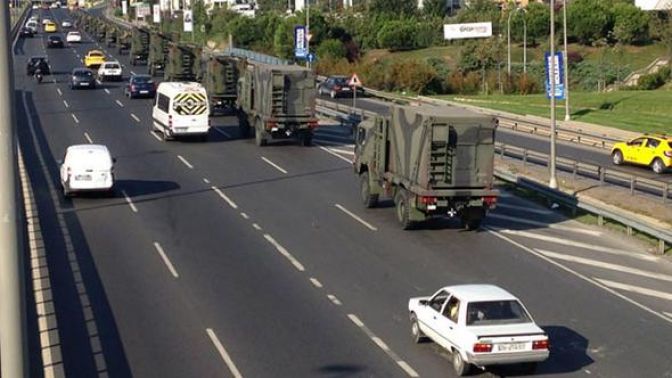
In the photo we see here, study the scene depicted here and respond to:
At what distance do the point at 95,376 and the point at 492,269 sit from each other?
10.8 meters

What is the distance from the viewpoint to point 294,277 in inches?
938

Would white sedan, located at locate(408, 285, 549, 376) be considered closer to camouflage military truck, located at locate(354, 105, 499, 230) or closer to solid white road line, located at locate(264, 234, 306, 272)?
solid white road line, located at locate(264, 234, 306, 272)

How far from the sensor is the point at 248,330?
1956cm

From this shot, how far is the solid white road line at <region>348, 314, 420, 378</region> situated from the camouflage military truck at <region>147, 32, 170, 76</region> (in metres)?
60.1

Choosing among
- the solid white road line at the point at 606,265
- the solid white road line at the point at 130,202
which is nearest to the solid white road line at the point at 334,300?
the solid white road line at the point at 606,265

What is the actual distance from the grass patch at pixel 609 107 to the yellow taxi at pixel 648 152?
11858mm

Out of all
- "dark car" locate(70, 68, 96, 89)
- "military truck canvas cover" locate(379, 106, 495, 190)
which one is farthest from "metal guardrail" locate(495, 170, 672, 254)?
"dark car" locate(70, 68, 96, 89)

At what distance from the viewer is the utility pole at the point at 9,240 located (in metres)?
6.59

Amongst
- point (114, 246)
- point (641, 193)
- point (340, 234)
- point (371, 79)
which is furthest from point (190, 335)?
point (371, 79)

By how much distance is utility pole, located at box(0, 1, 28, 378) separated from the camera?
659 cm

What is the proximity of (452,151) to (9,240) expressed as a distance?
22.1m

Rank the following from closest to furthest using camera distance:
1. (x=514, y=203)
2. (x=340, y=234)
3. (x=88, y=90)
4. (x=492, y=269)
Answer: (x=492, y=269) < (x=340, y=234) < (x=514, y=203) < (x=88, y=90)

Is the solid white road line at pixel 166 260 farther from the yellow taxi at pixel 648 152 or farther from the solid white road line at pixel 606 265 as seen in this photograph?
the yellow taxi at pixel 648 152

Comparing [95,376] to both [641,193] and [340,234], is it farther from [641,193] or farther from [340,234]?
[641,193]
